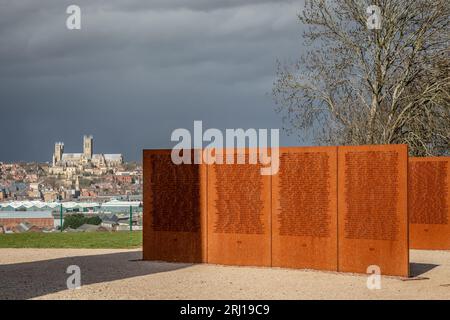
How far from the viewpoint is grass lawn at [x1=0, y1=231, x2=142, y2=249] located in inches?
1040

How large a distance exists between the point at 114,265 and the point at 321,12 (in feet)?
45.2

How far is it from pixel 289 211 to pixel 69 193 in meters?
64.7

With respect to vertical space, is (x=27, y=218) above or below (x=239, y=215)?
below

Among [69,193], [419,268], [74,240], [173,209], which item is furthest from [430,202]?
[69,193]

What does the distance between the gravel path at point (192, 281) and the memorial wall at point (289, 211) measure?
1.88 ft

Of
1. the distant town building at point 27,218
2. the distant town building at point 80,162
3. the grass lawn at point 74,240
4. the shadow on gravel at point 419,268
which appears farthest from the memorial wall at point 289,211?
the distant town building at point 80,162

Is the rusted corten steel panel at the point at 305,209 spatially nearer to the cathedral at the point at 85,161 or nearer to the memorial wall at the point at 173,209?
the memorial wall at the point at 173,209

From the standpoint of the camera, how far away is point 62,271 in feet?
58.6

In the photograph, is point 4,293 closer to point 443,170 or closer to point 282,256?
point 282,256

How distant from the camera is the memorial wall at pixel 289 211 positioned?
1722cm

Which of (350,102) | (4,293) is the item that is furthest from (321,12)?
(4,293)

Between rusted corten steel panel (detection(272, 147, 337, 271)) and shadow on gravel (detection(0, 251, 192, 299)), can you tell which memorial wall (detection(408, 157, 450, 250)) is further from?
shadow on gravel (detection(0, 251, 192, 299))

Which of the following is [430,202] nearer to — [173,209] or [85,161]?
[173,209]

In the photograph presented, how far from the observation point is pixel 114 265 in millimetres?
19141
